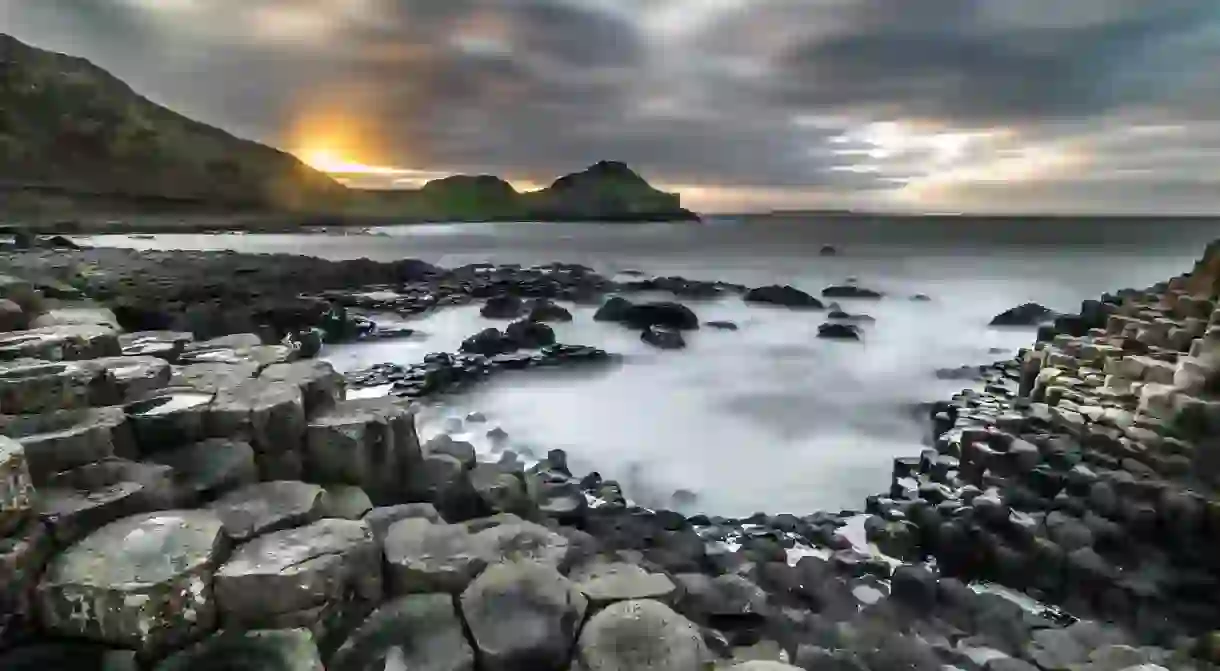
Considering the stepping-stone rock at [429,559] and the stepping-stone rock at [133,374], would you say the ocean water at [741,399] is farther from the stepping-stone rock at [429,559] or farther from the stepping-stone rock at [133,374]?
the stepping-stone rock at [133,374]

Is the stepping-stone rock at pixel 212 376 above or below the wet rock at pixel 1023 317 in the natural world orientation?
above

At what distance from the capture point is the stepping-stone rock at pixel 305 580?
192 cm

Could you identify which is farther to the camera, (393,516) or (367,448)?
(367,448)

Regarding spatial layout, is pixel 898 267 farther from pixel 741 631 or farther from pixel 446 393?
pixel 741 631

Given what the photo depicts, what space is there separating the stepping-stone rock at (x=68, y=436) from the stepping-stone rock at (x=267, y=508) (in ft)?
1.60

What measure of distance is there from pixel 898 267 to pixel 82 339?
120 ft

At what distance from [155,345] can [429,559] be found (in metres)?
2.61

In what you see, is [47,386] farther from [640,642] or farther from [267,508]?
[640,642]

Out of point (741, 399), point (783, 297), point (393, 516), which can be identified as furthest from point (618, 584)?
point (783, 297)

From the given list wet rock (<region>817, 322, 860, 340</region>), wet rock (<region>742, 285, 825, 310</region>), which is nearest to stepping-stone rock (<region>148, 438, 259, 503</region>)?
wet rock (<region>817, 322, 860, 340</region>)

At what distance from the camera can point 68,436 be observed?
90.0 inches

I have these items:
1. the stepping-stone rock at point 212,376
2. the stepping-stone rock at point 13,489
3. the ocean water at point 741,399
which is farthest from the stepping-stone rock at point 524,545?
the ocean water at point 741,399

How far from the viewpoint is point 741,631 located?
3035 mm

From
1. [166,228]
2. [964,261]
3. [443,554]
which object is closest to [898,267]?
[964,261]
